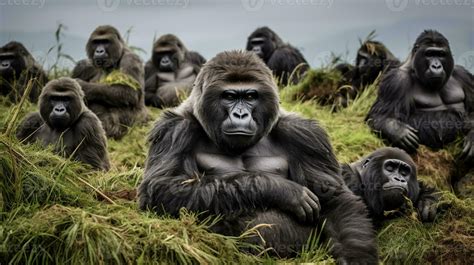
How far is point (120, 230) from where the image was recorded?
4.73 metres

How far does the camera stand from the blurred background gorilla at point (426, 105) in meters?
8.67

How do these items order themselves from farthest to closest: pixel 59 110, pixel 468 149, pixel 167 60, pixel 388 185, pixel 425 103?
pixel 167 60 → pixel 425 103 → pixel 468 149 → pixel 59 110 → pixel 388 185

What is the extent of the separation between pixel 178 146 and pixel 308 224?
97 centimetres

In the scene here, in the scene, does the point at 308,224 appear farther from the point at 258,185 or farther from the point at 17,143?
the point at 17,143

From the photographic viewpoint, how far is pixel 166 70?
12156 millimetres

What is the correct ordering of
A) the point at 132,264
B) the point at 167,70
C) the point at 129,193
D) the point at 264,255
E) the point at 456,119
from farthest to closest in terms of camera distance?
the point at 167,70, the point at 456,119, the point at 129,193, the point at 264,255, the point at 132,264

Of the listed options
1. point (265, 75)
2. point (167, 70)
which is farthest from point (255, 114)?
point (167, 70)

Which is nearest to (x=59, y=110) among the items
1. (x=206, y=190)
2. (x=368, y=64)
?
(x=206, y=190)


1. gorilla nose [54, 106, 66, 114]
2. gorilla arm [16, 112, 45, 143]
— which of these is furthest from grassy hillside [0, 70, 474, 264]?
gorilla arm [16, 112, 45, 143]

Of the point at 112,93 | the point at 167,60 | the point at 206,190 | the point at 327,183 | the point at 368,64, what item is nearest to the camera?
the point at 206,190

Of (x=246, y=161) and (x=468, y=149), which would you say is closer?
(x=246, y=161)

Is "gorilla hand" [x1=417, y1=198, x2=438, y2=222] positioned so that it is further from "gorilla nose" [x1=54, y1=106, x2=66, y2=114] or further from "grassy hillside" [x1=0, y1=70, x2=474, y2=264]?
"gorilla nose" [x1=54, y1=106, x2=66, y2=114]

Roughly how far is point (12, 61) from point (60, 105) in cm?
334

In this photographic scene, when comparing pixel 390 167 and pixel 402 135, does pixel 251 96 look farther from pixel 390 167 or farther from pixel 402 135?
pixel 402 135
